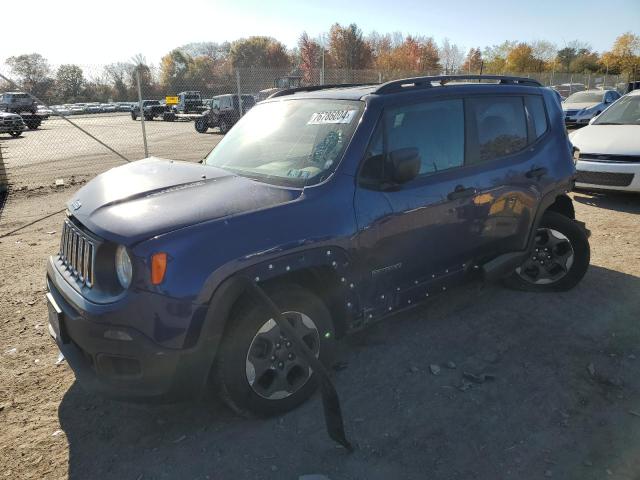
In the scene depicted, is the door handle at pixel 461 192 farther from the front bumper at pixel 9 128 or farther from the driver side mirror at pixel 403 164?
→ the front bumper at pixel 9 128

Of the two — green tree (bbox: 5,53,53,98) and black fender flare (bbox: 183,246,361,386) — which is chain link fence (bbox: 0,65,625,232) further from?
black fender flare (bbox: 183,246,361,386)

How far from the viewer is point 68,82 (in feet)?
45.9

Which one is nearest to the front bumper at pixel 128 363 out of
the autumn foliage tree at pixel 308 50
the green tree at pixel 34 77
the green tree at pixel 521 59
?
the green tree at pixel 34 77

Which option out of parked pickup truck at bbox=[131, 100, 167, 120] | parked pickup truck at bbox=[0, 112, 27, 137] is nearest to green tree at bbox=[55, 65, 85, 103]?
parked pickup truck at bbox=[0, 112, 27, 137]

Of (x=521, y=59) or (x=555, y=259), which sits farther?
(x=521, y=59)

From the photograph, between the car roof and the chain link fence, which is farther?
the chain link fence

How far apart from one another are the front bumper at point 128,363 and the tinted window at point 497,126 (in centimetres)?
258

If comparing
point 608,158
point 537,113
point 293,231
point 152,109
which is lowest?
point 608,158

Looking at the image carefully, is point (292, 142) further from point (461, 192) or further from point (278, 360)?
point (278, 360)

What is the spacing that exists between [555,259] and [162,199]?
12.2ft

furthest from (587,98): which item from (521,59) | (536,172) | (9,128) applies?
(521,59)

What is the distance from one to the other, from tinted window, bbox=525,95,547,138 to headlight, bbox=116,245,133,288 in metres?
3.64

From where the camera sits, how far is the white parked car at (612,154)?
7.35 m

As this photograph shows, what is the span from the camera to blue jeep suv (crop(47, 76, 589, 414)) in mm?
2418
